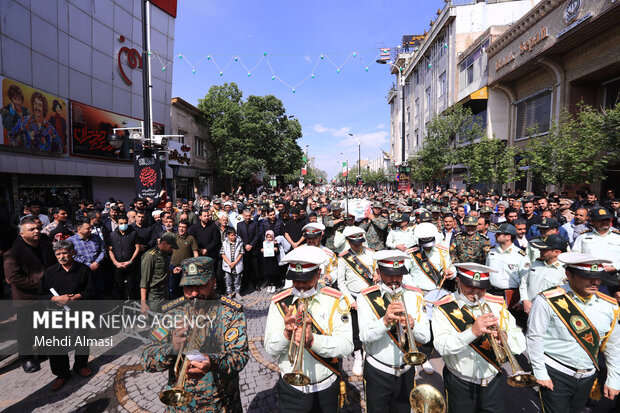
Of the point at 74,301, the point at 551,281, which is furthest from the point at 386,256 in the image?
the point at 74,301

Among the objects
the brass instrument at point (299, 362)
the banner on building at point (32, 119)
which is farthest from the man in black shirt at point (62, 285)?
the banner on building at point (32, 119)

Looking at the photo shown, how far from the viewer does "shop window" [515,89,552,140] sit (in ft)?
57.6

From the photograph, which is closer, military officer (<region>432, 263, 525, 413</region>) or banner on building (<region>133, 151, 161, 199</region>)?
military officer (<region>432, 263, 525, 413</region>)

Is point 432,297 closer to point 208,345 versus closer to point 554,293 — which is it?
point 554,293

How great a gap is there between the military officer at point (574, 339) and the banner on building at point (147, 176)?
9986mm

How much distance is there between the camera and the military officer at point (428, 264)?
15.8ft

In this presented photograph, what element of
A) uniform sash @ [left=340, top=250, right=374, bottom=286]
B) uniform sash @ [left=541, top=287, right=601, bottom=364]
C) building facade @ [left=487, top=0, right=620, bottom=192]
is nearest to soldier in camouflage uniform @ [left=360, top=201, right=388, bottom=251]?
uniform sash @ [left=340, top=250, right=374, bottom=286]

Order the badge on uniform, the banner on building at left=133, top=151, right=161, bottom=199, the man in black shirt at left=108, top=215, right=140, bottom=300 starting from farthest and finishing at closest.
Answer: the banner on building at left=133, top=151, right=161, bottom=199, the man in black shirt at left=108, top=215, right=140, bottom=300, the badge on uniform

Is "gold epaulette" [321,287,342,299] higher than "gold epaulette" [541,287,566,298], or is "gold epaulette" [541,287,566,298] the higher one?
"gold epaulette" [321,287,342,299]

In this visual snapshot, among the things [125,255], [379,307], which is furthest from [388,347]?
[125,255]

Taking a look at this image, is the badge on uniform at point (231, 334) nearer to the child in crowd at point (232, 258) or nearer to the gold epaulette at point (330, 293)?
the gold epaulette at point (330, 293)

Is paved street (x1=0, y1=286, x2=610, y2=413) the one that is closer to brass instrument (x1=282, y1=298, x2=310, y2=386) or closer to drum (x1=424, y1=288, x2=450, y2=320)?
drum (x1=424, y1=288, x2=450, y2=320)

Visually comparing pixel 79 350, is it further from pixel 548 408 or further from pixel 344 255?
pixel 548 408

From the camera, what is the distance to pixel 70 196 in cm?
1510
